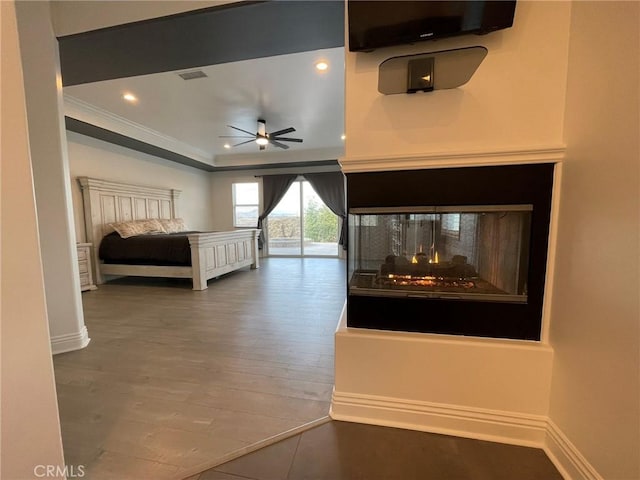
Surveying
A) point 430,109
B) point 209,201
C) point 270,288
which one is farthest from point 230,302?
point 209,201

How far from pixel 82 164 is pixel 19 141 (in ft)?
14.9

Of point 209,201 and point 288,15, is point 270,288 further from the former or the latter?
point 209,201

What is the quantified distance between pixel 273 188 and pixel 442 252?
600 cm

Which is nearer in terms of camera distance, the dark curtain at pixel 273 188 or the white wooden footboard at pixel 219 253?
the white wooden footboard at pixel 219 253

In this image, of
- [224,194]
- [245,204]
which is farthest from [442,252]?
[224,194]

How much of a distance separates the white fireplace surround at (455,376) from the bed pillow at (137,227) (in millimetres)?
4452

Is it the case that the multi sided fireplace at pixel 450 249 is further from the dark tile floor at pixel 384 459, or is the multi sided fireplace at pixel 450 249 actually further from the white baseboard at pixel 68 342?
the white baseboard at pixel 68 342

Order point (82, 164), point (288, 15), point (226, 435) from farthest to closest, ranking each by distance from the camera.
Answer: point (82, 164) < point (288, 15) < point (226, 435)

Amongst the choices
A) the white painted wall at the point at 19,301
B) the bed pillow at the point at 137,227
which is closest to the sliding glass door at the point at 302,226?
the bed pillow at the point at 137,227

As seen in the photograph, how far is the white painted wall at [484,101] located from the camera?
117cm

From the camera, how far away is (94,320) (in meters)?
2.79

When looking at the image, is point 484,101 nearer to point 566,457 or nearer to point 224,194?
point 566,457

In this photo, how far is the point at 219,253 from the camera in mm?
4375

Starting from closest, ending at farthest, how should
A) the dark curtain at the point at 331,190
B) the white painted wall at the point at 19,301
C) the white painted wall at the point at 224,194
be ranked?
the white painted wall at the point at 19,301 < the dark curtain at the point at 331,190 < the white painted wall at the point at 224,194
